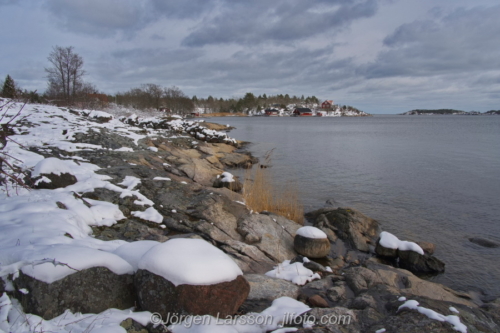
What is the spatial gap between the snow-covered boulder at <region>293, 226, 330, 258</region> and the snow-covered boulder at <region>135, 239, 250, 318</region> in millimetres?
4798

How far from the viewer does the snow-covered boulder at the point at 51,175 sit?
7.67m

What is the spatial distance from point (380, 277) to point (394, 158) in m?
21.4

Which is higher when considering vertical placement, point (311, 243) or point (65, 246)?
point (65, 246)

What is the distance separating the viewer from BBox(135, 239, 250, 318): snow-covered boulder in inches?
144

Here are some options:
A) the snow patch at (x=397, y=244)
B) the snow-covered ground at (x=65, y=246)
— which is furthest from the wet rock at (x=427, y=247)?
the snow-covered ground at (x=65, y=246)

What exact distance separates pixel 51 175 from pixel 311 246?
706 centimetres

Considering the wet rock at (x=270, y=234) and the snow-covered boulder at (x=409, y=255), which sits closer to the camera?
the wet rock at (x=270, y=234)

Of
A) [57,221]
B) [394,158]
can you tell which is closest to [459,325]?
[57,221]

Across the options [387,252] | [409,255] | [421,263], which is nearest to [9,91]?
[387,252]

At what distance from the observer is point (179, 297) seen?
365cm

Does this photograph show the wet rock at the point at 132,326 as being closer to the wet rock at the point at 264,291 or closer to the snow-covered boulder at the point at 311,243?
the wet rock at the point at 264,291

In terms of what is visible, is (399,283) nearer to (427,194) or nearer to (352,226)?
(352,226)

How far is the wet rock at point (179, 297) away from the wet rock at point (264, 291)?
732mm

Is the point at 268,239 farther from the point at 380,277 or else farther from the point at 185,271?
the point at 185,271
